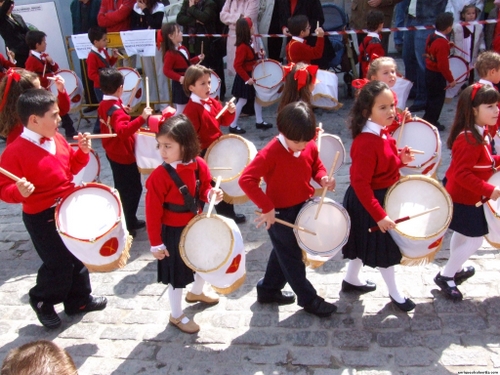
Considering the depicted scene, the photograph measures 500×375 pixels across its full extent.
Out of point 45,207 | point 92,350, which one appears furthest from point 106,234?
point 92,350

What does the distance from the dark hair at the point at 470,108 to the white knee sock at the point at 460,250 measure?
0.67m

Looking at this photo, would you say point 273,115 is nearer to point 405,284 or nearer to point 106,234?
point 405,284

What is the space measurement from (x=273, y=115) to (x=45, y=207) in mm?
5172

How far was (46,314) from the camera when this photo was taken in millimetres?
3766

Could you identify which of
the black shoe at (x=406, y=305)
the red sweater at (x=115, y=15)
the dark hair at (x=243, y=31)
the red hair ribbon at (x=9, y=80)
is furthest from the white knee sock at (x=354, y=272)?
the red sweater at (x=115, y=15)

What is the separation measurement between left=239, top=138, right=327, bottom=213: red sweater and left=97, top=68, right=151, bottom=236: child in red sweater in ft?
4.74

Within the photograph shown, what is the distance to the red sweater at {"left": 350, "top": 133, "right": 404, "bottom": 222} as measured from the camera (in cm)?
321

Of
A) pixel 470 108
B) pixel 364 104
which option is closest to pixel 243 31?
pixel 364 104

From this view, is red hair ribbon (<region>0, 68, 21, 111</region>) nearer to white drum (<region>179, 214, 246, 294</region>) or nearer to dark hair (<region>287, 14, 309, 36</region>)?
white drum (<region>179, 214, 246, 294</region>)

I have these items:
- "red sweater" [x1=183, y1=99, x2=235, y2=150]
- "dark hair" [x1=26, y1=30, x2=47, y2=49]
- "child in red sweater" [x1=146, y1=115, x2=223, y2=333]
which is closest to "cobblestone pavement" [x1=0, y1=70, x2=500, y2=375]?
"child in red sweater" [x1=146, y1=115, x2=223, y2=333]

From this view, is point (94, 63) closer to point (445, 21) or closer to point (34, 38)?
point (34, 38)

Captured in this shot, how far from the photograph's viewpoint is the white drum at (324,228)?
3.24 m

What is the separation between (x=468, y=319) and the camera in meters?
3.51

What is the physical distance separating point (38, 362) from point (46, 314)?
2282mm
